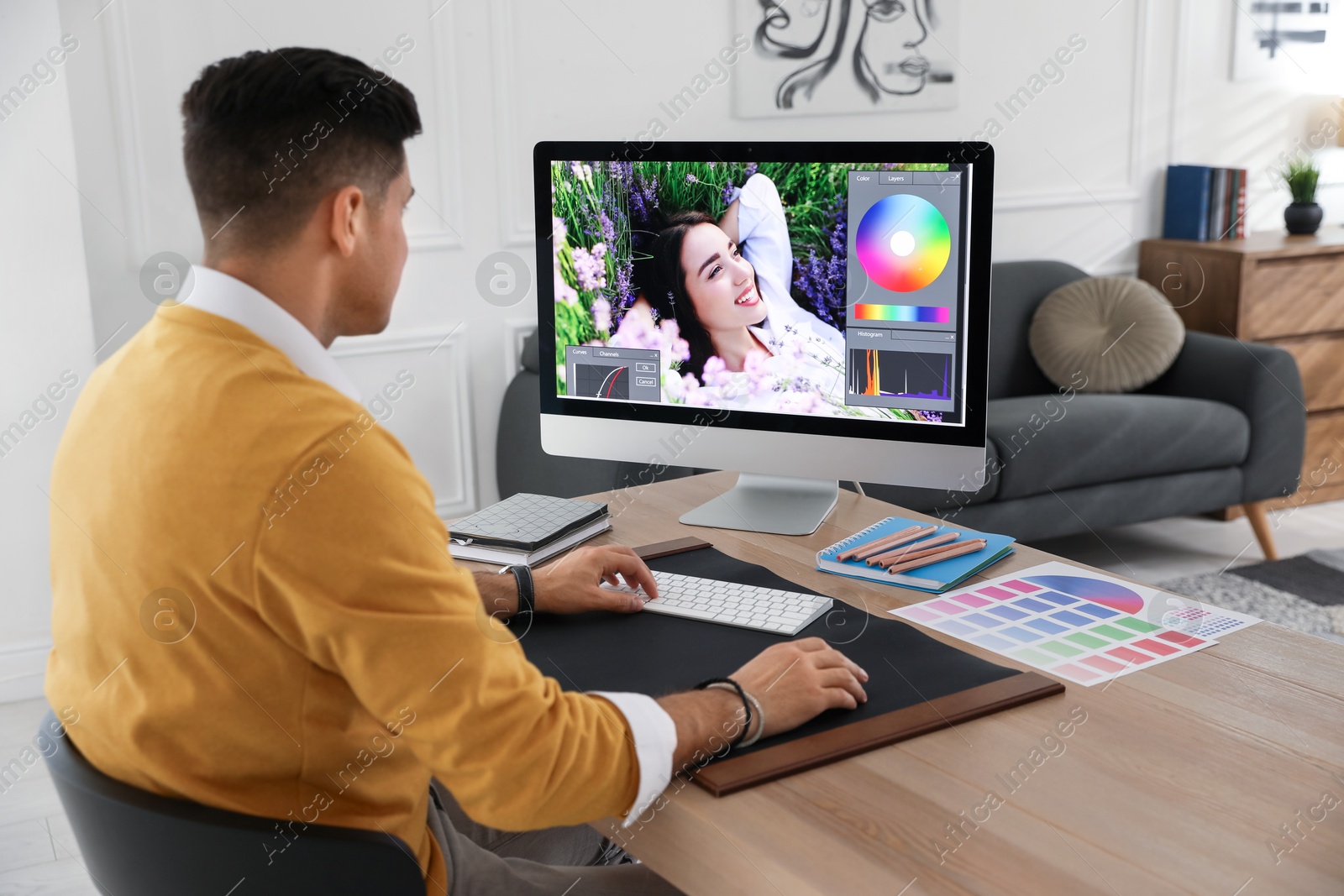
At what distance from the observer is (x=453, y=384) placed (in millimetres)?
3686

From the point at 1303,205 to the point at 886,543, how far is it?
3.83m

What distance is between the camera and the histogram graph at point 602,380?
1.91 metres

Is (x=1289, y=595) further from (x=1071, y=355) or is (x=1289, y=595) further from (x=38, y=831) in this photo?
(x=38, y=831)

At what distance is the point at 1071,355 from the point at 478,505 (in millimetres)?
2070

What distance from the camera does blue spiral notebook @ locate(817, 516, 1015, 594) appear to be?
1.61 meters

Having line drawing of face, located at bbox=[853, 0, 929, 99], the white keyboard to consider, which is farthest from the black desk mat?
line drawing of face, located at bbox=[853, 0, 929, 99]

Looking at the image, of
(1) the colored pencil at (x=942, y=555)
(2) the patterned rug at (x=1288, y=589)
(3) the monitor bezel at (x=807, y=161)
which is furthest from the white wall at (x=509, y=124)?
(1) the colored pencil at (x=942, y=555)

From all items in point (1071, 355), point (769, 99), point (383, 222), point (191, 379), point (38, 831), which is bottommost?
point (38, 831)

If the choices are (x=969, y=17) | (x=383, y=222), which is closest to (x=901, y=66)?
(x=969, y=17)

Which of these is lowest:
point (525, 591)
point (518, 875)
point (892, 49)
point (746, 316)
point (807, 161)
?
point (518, 875)

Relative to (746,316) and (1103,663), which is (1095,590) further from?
(746,316)

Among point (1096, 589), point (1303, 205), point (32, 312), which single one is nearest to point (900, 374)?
point (1096, 589)

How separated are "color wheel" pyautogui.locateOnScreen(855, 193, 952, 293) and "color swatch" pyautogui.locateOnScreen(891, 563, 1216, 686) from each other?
0.45m

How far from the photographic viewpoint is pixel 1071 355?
13.4ft
